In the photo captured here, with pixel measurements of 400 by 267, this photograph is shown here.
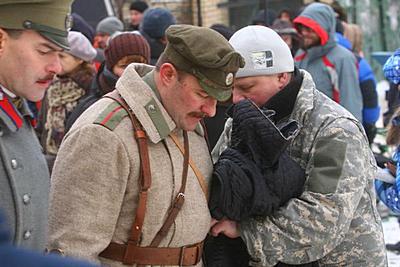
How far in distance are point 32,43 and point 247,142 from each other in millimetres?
945

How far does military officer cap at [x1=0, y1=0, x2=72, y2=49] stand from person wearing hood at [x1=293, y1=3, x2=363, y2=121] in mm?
4403

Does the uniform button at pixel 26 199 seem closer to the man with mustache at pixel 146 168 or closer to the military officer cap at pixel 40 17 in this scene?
the man with mustache at pixel 146 168

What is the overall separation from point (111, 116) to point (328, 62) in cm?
430

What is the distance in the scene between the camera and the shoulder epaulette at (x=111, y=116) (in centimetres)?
247

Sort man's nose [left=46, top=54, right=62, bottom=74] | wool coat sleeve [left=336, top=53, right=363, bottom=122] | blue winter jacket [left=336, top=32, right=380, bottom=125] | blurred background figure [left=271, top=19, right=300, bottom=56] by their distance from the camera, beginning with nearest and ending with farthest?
1. man's nose [left=46, top=54, right=62, bottom=74]
2. wool coat sleeve [left=336, top=53, right=363, bottom=122]
3. blue winter jacket [left=336, top=32, right=380, bottom=125]
4. blurred background figure [left=271, top=19, right=300, bottom=56]

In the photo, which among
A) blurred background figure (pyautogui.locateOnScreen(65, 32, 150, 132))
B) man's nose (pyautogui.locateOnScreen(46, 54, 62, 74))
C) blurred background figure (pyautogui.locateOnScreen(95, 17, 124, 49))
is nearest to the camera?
man's nose (pyautogui.locateOnScreen(46, 54, 62, 74))

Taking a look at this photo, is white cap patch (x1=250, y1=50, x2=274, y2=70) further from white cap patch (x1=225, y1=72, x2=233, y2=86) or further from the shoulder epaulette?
the shoulder epaulette

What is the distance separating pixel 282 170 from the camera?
2783 mm

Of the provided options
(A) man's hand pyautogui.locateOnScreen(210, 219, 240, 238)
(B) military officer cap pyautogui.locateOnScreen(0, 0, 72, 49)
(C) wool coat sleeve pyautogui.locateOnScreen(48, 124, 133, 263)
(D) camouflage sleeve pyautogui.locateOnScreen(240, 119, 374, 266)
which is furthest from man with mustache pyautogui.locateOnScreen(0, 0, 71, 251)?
(D) camouflage sleeve pyautogui.locateOnScreen(240, 119, 374, 266)

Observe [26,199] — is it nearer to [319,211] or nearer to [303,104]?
[319,211]

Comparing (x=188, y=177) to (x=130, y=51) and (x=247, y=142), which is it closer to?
(x=247, y=142)

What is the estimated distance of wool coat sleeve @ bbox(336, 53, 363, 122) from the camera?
21.2 ft

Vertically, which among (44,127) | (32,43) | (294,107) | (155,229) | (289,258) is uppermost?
(32,43)

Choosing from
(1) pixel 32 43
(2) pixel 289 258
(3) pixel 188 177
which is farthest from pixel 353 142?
(1) pixel 32 43
